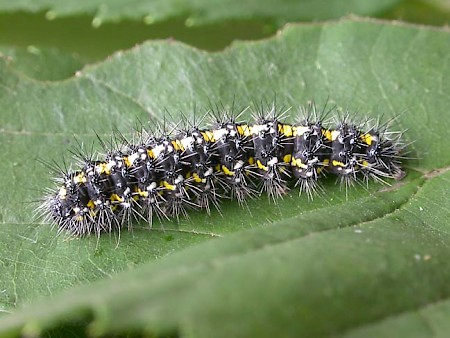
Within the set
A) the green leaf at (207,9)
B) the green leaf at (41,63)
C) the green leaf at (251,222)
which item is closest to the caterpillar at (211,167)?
the green leaf at (251,222)

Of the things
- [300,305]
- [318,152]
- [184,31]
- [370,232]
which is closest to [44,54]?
[184,31]

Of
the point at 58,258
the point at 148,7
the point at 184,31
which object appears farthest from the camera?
the point at 184,31

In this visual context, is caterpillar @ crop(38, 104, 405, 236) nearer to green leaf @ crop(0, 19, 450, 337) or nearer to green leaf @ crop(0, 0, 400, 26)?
green leaf @ crop(0, 19, 450, 337)

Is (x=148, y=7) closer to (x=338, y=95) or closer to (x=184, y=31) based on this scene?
(x=184, y=31)

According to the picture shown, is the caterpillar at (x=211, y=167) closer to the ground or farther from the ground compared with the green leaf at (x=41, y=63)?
closer to the ground

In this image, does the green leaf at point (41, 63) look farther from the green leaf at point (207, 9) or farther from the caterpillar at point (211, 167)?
the caterpillar at point (211, 167)

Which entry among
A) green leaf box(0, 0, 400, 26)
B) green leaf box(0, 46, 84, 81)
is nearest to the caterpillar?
green leaf box(0, 46, 84, 81)

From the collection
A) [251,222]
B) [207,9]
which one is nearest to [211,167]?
[251,222]
